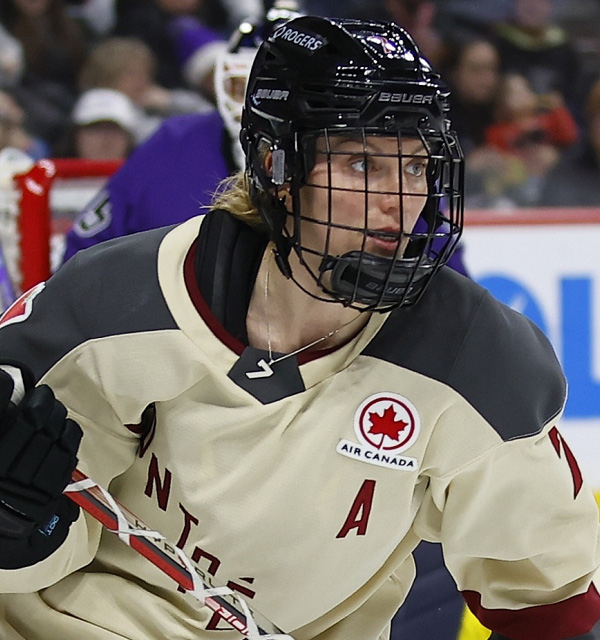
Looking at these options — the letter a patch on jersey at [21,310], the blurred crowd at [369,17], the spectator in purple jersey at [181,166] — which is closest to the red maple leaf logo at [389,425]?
the letter a patch on jersey at [21,310]

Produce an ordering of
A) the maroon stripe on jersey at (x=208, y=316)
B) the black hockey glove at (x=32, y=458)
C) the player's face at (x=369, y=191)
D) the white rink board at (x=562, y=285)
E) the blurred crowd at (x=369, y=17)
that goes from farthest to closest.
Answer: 1. the blurred crowd at (x=369, y=17)
2. the white rink board at (x=562, y=285)
3. the maroon stripe on jersey at (x=208, y=316)
4. the player's face at (x=369, y=191)
5. the black hockey glove at (x=32, y=458)

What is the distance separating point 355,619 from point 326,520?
22 cm

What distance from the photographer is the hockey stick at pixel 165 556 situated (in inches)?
56.9

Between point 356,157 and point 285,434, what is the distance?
12.9 inches

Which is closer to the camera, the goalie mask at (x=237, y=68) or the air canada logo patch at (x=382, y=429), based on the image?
the air canada logo patch at (x=382, y=429)

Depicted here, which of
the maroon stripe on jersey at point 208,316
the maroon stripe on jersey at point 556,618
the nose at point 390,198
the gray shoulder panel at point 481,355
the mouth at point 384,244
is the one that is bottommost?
the maroon stripe on jersey at point 556,618

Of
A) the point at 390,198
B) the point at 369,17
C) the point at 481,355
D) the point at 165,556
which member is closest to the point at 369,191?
the point at 390,198

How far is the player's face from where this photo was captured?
1.40 meters

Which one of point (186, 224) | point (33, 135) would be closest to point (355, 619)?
point (186, 224)

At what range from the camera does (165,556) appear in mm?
1491

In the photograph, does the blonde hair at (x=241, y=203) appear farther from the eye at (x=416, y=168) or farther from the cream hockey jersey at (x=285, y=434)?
the eye at (x=416, y=168)

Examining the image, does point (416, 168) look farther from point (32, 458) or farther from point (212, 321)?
point (32, 458)

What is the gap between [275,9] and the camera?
10.2 feet

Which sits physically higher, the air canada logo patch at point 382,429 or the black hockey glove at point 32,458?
the black hockey glove at point 32,458
